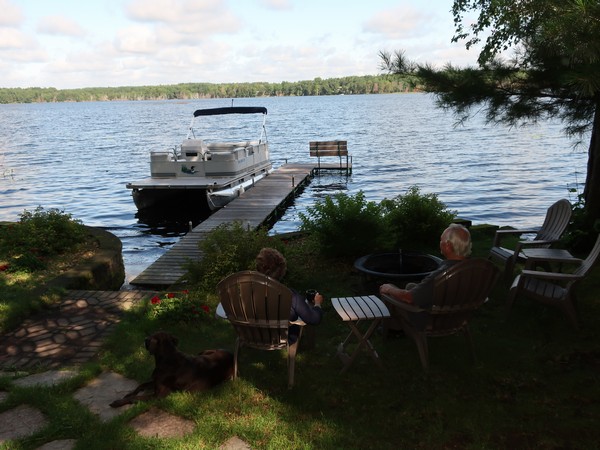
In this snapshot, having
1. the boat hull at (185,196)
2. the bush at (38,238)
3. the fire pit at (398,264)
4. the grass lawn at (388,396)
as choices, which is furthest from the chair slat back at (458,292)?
the boat hull at (185,196)

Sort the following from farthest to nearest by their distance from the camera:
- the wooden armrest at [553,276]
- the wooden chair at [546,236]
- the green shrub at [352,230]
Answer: the green shrub at [352,230] < the wooden chair at [546,236] < the wooden armrest at [553,276]

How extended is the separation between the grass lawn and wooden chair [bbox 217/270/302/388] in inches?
14.0

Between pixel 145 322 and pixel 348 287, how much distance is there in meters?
2.78

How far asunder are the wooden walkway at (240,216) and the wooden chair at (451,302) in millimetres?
4204

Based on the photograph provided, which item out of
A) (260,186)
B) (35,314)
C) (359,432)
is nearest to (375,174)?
(260,186)

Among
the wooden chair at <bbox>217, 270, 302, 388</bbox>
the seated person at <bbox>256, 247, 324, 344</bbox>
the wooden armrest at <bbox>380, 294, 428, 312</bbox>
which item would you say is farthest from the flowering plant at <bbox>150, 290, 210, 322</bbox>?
the wooden armrest at <bbox>380, 294, 428, 312</bbox>

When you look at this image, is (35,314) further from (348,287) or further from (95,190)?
(95,190)

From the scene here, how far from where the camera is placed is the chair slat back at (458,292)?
441cm

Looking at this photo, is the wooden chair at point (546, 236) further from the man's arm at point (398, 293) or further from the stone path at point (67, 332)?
the stone path at point (67, 332)

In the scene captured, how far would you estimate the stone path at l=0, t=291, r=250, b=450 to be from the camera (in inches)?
152

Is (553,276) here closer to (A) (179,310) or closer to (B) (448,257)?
(B) (448,257)

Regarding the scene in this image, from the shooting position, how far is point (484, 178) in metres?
27.8

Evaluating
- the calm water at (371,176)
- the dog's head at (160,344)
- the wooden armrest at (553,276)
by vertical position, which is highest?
the wooden armrest at (553,276)

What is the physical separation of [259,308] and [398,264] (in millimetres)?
2424
